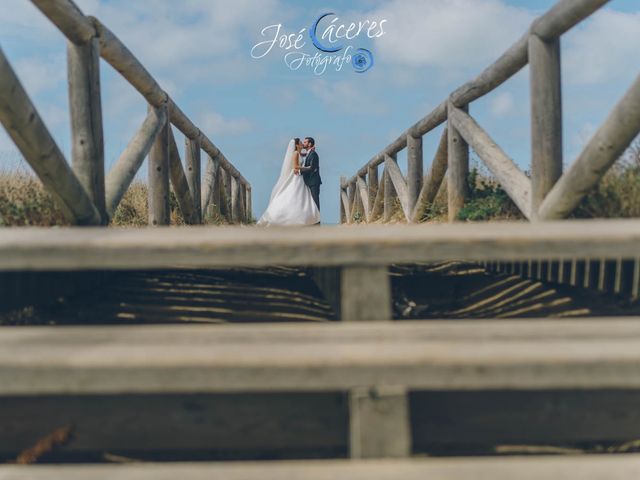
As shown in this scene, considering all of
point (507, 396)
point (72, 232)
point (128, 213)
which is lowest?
point (507, 396)

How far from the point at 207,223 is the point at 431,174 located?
2.75 meters

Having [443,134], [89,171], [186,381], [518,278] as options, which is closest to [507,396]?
[186,381]

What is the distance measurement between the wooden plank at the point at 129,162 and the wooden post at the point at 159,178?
28cm

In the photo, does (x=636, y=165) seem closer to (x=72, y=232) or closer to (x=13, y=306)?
(x=72, y=232)

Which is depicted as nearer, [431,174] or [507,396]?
[507,396]

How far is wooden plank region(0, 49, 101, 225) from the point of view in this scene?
2498 millimetres

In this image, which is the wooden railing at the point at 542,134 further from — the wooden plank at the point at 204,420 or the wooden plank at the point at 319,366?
the wooden plank at the point at 204,420

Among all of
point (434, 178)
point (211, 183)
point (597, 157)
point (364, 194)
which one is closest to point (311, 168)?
point (364, 194)

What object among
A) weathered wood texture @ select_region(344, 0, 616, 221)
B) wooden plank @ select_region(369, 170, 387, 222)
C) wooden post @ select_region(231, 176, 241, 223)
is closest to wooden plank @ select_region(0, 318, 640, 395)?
weathered wood texture @ select_region(344, 0, 616, 221)

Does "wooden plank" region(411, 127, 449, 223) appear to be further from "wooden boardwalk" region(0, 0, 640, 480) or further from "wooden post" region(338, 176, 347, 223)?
"wooden post" region(338, 176, 347, 223)

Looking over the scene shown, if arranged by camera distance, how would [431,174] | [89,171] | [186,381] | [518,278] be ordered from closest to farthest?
[186,381] → [89,171] → [518,278] → [431,174]

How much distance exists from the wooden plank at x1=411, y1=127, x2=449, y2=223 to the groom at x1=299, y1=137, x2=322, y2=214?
4146 millimetres

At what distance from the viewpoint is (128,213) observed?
6492 millimetres

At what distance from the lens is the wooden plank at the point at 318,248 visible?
5.99ft
